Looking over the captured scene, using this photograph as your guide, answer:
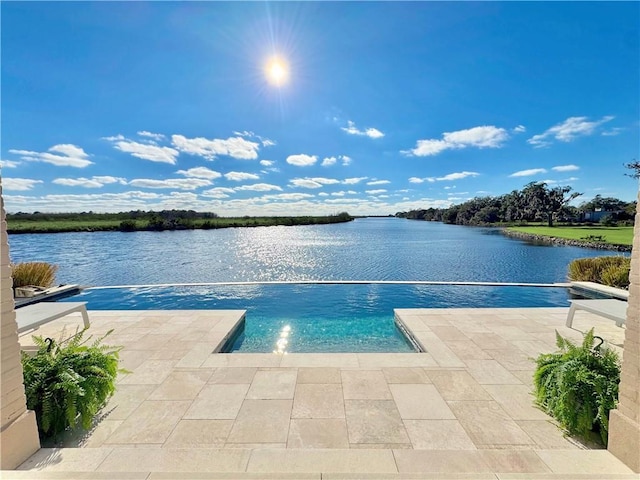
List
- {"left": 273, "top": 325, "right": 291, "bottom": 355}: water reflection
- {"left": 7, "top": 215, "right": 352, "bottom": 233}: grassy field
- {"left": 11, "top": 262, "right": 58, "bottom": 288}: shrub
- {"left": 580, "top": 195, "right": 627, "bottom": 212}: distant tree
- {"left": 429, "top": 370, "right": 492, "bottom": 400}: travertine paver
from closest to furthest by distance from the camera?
1. {"left": 429, "top": 370, "right": 492, "bottom": 400}: travertine paver
2. {"left": 273, "top": 325, "right": 291, "bottom": 355}: water reflection
3. {"left": 11, "top": 262, "right": 58, "bottom": 288}: shrub
4. {"left": 7, "top": 215, "right": 352, "bottom": 233}: grassy field
5. {"left": 580, "top": 195, "right": 627, "bottom": 212}: distant tree

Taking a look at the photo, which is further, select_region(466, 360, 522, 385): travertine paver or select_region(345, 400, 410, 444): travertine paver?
select_region(466, 360, 522, 385): travertine paver

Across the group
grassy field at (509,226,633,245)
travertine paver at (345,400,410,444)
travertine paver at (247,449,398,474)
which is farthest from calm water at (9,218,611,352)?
grassy field at (509,226,633,245)

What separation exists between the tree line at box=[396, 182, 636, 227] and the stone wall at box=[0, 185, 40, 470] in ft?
199

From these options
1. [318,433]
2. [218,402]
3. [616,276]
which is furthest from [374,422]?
[616,276]

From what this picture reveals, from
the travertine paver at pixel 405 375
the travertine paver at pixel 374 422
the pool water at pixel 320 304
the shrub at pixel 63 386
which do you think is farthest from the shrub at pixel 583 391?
the shrub at pixel 63 386

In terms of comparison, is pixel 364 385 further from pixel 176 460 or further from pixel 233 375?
pixel 176 460

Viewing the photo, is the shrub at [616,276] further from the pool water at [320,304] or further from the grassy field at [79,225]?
the grassy field at [79,225]

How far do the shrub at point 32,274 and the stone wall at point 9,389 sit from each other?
789 centimetres

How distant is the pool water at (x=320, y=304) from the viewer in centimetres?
480

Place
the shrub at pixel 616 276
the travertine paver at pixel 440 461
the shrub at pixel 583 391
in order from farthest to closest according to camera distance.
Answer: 1. the shrub at pixel 616 276
2. the shrub at pixel 583 391
3. the travertine paver at pixel 440 461

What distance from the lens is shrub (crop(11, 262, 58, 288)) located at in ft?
24.0

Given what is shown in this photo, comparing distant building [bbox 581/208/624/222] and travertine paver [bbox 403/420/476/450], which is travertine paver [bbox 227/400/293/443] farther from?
distant building [bbox 581/208/624/222]

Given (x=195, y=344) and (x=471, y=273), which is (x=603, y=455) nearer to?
(x=195, y=344)

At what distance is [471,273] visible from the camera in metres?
12.5
